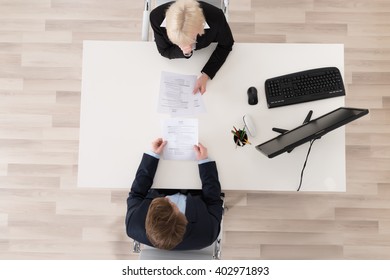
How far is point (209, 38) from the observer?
75.2 inches

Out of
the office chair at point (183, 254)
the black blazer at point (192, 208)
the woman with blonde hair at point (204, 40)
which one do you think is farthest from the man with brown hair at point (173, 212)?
the woman with blonde hair at point (204, 40)

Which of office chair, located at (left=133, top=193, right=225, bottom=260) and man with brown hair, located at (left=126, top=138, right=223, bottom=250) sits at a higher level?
man with brown hair, located at (left=126, top=138, right=223, bottom=250)

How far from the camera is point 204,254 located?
1976mm

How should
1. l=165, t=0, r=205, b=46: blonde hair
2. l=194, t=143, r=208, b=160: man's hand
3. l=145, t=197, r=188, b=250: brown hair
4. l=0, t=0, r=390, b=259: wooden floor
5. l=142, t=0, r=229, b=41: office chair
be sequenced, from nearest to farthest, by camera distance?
1. l=145, t=197, r=188, b=250: brown hair
2. l=165, t=0, r=205, b=46: blonde hair
3. l=194, t=143, r=208, b=160: man's hand
4. l=142, t=0, r=229, b=41: office chair
5. l=0, t=0, r=390, b=259: wooden floor

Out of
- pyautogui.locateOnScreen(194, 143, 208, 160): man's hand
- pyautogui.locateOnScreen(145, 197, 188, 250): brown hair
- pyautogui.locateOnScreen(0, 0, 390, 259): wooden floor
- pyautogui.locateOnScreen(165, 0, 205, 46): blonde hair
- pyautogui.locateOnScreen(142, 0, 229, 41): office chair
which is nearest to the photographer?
pyautogui.locateOnScreen(145, 197, 188, 250): brown hair

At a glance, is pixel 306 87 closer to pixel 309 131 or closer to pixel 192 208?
pixel 309 131

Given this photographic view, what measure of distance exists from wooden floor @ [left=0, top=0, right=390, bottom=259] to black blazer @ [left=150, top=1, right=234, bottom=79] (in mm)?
858

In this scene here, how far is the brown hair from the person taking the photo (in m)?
1.58

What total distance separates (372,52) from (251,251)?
1783 mm

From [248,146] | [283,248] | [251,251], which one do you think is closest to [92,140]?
[248,146]

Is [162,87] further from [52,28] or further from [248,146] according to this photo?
[52,28]

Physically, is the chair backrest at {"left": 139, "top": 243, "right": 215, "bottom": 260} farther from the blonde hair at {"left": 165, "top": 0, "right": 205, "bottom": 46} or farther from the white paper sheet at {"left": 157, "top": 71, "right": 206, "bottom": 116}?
the blonde hair at {"left": 165, "top": 0, "right": 205, "bottom": 46}

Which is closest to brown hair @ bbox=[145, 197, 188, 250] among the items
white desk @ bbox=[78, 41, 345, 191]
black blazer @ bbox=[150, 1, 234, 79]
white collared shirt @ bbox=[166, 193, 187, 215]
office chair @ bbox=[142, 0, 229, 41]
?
→ white collared shirt @ bbox=[166, 193, 187, 215]

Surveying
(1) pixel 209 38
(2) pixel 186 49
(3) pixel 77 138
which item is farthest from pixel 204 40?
(3) pixel 77 138
